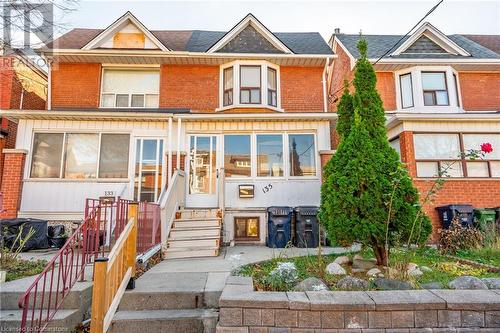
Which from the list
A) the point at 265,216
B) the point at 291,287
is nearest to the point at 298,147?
the point at 265,216

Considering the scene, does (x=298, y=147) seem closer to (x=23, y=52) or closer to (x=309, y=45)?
(x=309, y=45)

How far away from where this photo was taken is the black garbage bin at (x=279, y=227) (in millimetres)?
7582

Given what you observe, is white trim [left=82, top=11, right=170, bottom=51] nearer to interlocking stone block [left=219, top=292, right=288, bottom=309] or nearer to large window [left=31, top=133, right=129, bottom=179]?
large window [left=31, top=133, right=129, bottom=179]

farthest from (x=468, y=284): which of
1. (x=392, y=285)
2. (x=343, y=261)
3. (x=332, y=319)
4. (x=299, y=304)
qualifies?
(x=299, y=304)

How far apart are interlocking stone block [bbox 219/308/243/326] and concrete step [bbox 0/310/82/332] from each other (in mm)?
1773

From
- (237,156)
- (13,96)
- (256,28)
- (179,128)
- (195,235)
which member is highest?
(256,28)

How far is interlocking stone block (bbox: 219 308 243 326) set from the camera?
281cm

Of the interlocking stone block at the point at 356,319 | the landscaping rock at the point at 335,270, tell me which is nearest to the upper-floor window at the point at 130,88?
the landscaping rock at the point at 335,270

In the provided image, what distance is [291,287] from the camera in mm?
3488

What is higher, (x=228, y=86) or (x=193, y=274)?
(x=228, y=86)

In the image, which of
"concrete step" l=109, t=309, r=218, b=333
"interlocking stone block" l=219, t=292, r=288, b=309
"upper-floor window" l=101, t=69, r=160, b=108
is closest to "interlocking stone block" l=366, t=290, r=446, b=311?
"interlocking stone block" l=219, t=292, r=288, b=309

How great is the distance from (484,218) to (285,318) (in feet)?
26.1

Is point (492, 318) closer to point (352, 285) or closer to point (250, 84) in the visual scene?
point (352, 285)

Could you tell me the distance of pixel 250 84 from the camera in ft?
34.6
